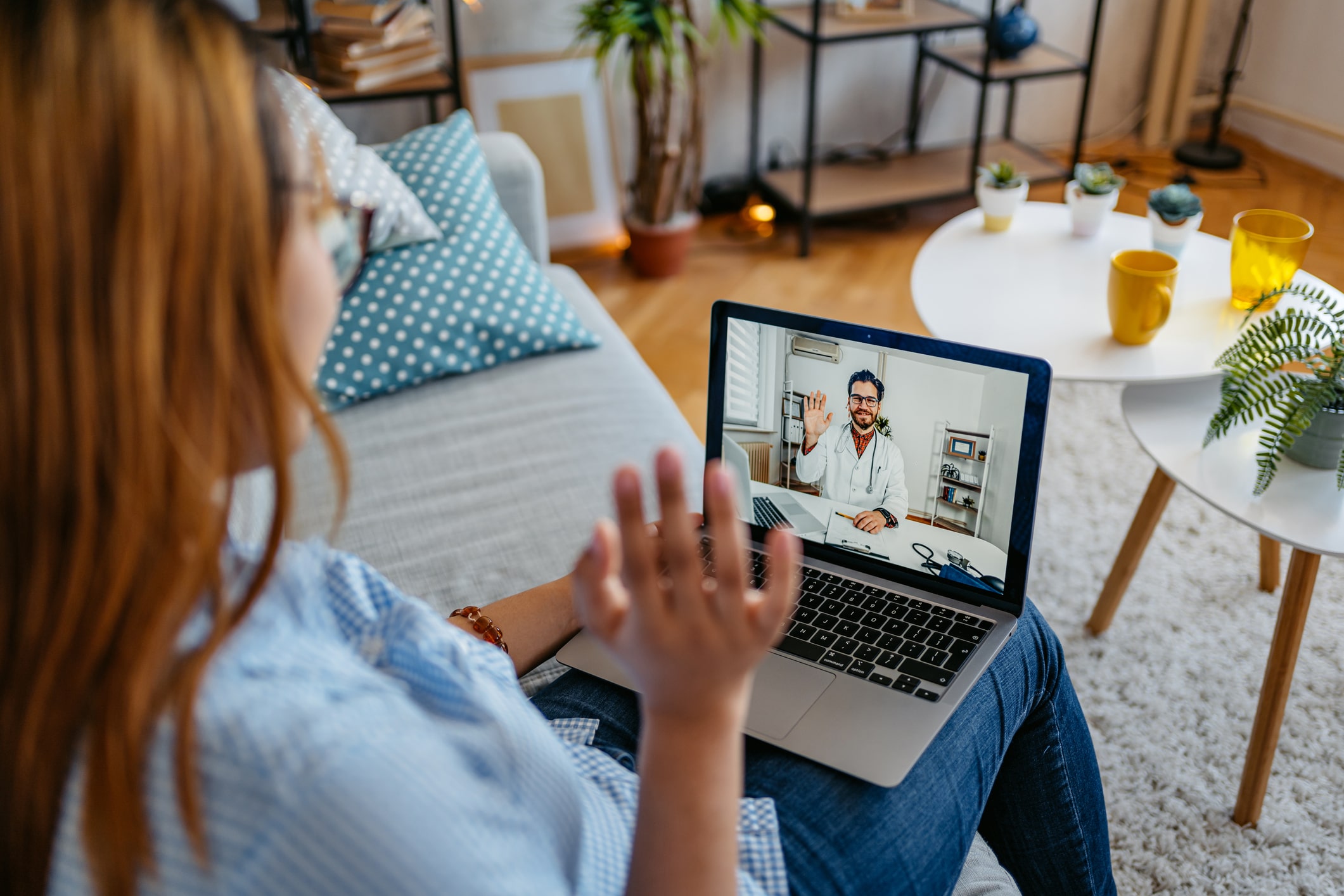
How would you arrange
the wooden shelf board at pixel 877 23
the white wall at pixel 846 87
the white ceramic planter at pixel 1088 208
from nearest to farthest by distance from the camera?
the white ceramic planter at pixel 1088 208
the wooden shelf board at pixel 877 23
the white wall at pixel 846 87

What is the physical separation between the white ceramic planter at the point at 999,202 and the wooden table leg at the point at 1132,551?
576mm

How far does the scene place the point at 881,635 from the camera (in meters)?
0.93

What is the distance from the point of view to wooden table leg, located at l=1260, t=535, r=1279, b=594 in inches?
65.4

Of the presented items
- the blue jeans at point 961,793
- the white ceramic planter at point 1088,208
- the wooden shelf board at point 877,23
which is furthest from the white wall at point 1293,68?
the blue jeans at point 961,793

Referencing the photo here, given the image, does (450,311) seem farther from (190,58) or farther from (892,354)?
(190,58)

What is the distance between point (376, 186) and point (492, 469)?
49 cm

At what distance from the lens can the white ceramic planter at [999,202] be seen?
6.12 feet

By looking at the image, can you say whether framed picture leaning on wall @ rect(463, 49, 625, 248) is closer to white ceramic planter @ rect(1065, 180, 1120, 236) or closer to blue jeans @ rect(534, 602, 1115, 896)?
white ceramic planter @ rect(1065, 180, 1120, 236)

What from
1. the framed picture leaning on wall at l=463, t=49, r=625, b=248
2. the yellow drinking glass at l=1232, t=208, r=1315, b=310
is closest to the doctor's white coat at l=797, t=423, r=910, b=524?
the yellow drinking glass at l=1232, t=208, r=1315, b=310

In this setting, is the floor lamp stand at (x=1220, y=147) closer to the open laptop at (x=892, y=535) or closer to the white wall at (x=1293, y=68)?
the white wall at (x=1293, y=68)

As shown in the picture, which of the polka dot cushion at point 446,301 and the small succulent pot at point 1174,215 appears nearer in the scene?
the polka dot cushion at point 446,301

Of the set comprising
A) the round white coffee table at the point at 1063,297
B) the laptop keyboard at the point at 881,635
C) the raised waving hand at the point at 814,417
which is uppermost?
the raised waving hand at the point at 814,417

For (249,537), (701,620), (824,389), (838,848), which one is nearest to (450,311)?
(824,389)

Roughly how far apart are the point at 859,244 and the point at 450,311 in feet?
5.75
